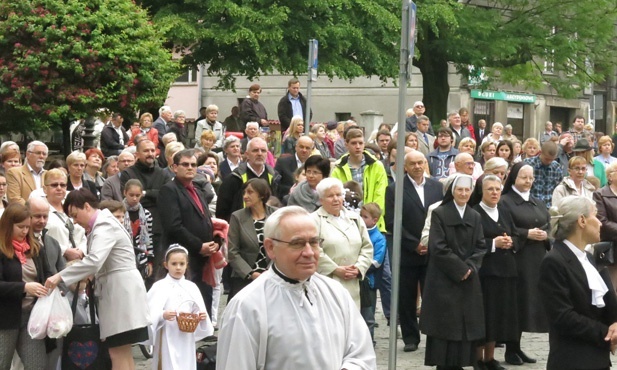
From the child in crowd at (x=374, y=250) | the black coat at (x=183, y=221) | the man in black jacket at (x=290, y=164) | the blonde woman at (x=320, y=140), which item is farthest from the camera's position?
the blonde woman at (x=320, y=140)

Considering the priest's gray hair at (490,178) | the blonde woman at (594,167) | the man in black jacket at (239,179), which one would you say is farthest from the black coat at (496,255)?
the blonde woman at (594,167)

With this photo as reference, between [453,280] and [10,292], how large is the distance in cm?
409

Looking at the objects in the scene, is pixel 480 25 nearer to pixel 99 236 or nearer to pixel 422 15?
pixel 422 15

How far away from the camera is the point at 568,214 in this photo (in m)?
9.07

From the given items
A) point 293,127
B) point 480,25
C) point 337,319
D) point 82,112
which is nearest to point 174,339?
point 337,319

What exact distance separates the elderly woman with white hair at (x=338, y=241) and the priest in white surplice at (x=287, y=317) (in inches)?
206

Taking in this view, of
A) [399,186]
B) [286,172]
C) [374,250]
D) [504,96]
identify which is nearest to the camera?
[399,186]

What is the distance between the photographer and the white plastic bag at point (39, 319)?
1103cm

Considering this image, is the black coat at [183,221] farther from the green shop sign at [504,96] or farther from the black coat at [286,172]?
the green shop sign at [504,96]

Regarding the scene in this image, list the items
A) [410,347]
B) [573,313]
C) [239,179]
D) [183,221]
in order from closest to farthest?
[573,313] → [183,221] → [410,347] → [239,179]

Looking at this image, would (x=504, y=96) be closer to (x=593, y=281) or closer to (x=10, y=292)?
(x=10, y=292)

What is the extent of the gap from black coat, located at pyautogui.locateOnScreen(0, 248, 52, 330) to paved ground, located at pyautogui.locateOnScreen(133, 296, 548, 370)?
2.47m

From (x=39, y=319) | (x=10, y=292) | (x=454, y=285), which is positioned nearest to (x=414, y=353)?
(x=454, y=285)

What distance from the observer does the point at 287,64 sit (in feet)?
103
